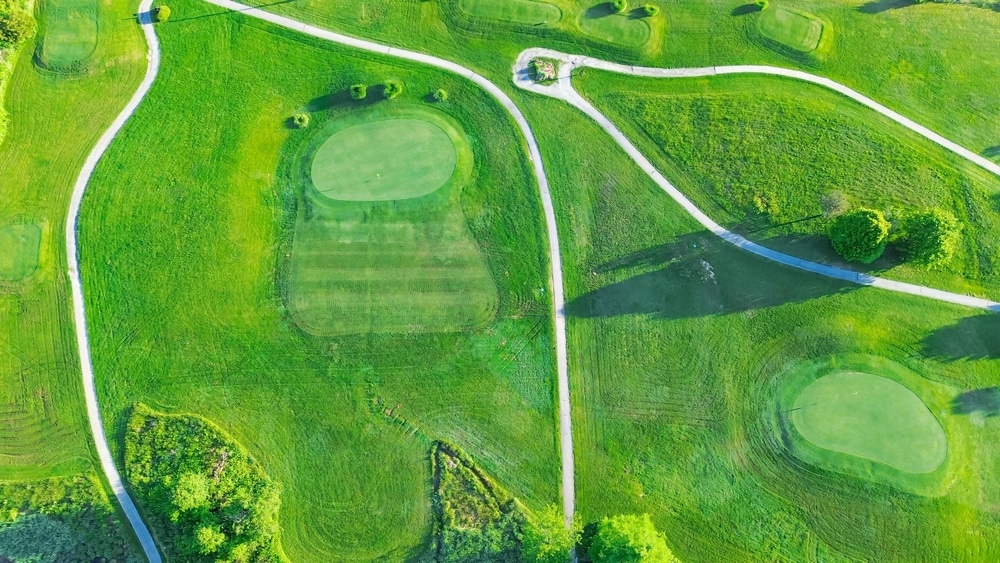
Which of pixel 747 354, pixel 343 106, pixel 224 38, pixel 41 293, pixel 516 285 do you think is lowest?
pixel 41 293

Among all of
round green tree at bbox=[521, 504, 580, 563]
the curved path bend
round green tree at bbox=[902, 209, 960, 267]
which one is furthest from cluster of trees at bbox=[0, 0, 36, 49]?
round green tree at bbox=[902, 209, 960, 267]

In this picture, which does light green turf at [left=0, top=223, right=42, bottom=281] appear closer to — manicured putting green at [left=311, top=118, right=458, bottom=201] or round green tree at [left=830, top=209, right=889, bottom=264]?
manicured putting green at [left=311, top=118, right=458, bottom=201]

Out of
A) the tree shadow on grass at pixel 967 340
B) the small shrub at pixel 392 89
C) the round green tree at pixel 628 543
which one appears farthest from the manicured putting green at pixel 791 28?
the round green tree at pixel 628 543

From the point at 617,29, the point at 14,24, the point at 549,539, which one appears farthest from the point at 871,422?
the point at 14,24

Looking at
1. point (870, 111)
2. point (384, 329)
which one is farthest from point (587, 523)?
point (870, 111)

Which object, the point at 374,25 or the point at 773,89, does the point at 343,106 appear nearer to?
the point at 374,25

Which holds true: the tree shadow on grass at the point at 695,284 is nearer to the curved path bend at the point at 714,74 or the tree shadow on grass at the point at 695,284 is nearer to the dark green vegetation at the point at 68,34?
the curved path bend at the point at 714,74
